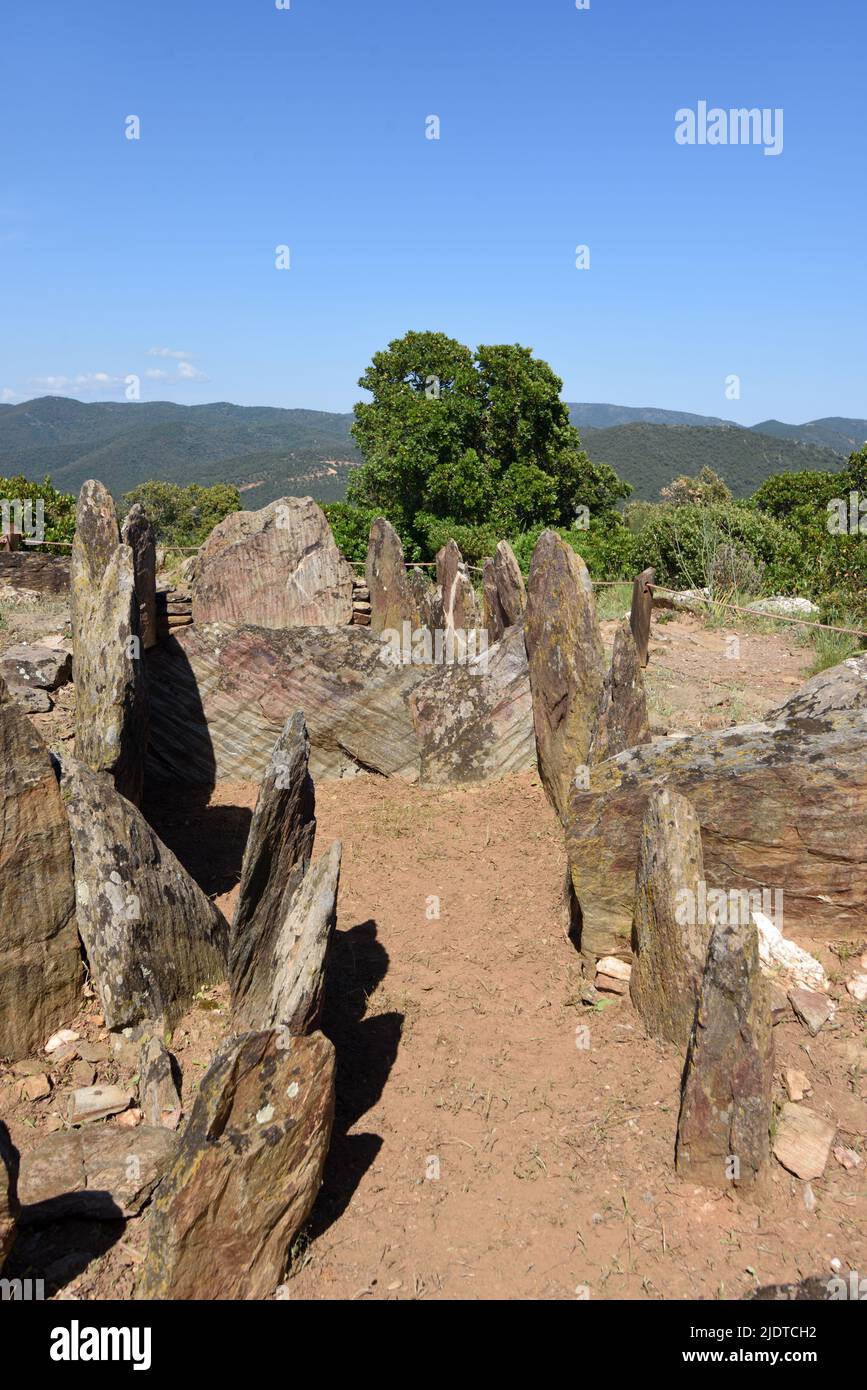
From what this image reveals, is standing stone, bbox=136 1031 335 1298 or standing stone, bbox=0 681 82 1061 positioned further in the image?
standing stone, bbox=0 681 82 1061

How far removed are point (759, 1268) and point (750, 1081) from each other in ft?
1.98

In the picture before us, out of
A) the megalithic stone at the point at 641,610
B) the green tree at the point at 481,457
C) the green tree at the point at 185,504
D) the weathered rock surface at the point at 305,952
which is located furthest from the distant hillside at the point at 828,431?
the weathered rock surface at the point at 305,952

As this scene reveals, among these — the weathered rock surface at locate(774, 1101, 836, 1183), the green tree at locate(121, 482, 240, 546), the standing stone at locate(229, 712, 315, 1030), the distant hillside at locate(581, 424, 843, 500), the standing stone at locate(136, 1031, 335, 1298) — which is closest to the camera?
the standing stone at locate(136, 1031, 335, 1298)

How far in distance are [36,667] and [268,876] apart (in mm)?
4430

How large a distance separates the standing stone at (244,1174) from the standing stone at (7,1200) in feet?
1.40

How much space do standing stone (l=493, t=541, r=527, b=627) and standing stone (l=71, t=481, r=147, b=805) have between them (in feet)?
10.6

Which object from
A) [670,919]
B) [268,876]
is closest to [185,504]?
[268,876]

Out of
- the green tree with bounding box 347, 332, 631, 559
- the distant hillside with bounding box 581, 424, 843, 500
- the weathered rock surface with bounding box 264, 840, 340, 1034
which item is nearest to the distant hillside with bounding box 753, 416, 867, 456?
the distant hillside with bounding box 581, 424, 843, 500

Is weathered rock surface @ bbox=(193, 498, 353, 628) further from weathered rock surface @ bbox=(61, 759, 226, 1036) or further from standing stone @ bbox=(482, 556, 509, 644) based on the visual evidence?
weathered rock surface @ bbox=(61, 759, 226, 1036)

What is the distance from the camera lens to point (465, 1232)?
351cm

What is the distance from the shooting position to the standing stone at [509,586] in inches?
322

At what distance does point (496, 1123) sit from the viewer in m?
4.11

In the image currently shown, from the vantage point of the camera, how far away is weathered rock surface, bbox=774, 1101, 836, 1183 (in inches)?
144
